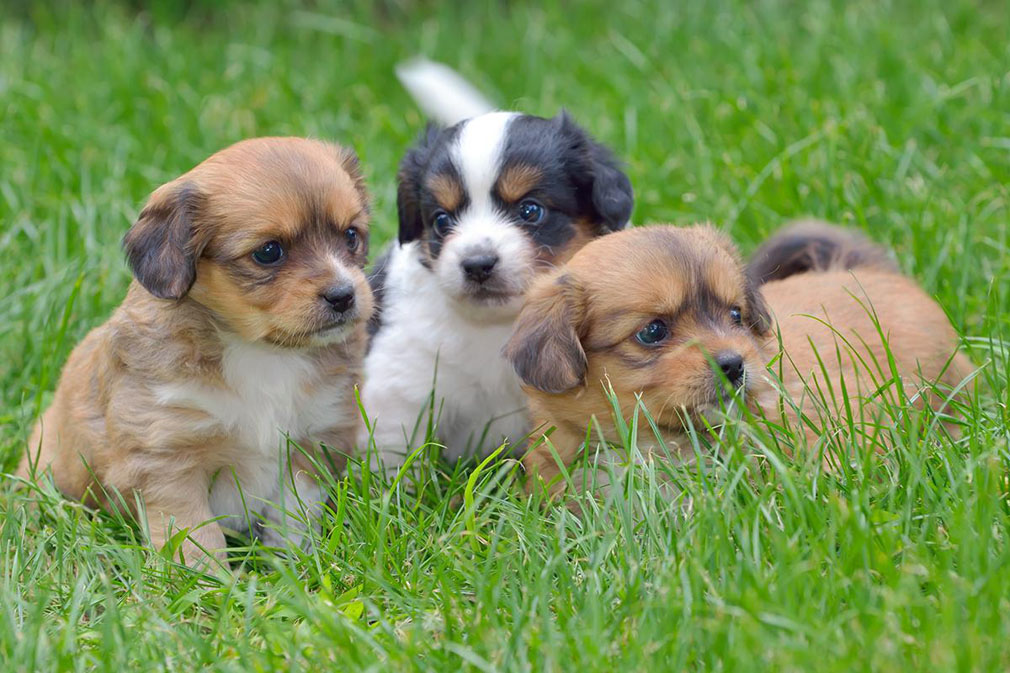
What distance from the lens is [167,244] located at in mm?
3975

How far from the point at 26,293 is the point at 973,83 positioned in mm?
4896

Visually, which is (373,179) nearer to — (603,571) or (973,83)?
(973,83)

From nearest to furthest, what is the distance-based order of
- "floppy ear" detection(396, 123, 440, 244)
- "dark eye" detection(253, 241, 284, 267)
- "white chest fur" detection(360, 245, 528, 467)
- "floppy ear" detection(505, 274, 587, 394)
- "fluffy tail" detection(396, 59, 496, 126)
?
"floppy ear" detection(505, 274, 587, 394) → "dark eye" detection(253, 241, 284, 267) → "white chest fur" detection(360, 245, 528, 467) → "floppy ear" detection(396, 123, 440, 244) → "fluffy tail" detection(396, 59, 496, 126)

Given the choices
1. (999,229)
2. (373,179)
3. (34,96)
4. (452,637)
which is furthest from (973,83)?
(34,96)

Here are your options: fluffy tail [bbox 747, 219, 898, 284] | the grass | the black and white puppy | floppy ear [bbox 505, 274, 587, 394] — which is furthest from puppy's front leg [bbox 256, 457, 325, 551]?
fluffy tail [bbox 747, 219, 898, 284]

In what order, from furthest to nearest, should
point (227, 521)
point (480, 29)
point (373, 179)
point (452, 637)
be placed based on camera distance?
1. point (480, 29)
2. point (373, 179)
3. point (227, 521)
4. point (452, 637)

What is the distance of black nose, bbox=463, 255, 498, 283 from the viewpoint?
14.5 ft

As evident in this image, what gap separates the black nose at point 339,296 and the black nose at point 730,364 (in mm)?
1206

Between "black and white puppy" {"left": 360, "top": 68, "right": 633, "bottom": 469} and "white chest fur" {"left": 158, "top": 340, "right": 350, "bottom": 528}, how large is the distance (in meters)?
0.30

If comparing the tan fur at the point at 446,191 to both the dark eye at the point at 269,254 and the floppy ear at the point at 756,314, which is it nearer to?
the dark eye at the point at 269,254

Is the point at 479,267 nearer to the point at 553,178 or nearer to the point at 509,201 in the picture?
the point at 509,201

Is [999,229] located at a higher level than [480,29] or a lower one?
lower

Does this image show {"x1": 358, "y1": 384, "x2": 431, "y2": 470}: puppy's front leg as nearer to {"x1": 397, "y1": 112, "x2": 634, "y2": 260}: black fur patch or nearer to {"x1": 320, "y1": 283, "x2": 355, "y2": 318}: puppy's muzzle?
{"x1": 397, "y1": 112, "x2": 634, "y2": 260}: black fur patch

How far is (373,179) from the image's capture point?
266 inches
